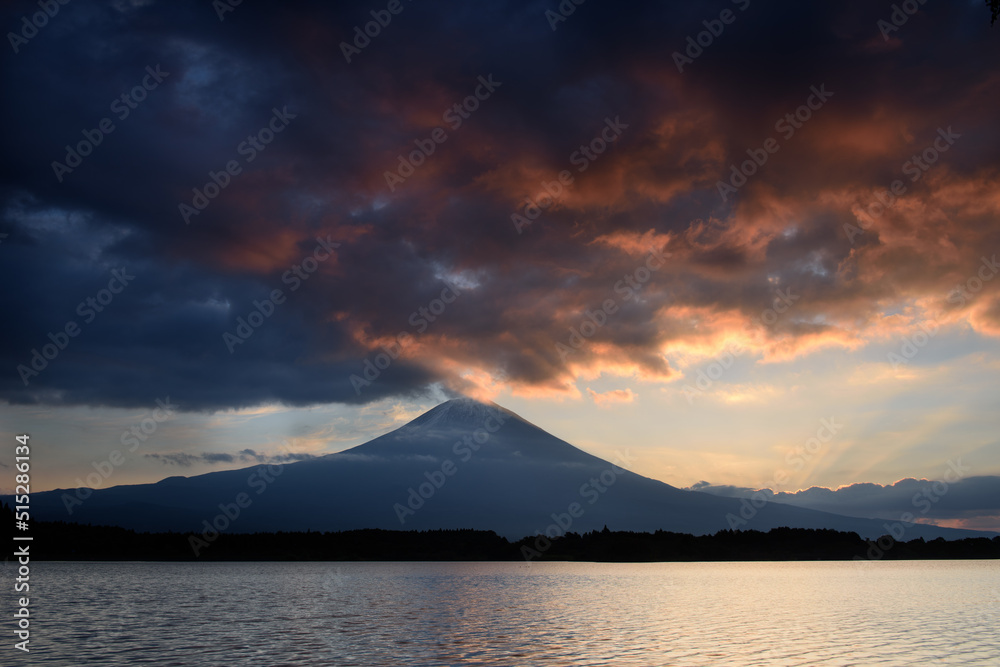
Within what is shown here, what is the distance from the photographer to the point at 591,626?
164 feet

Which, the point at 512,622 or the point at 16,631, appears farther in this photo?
the point at 512,622

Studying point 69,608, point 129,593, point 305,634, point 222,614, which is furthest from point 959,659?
point 129,593

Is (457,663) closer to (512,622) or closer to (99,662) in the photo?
(99,662)

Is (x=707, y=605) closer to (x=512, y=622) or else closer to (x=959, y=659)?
(x=512, y=622)

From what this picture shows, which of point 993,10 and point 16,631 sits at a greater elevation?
point 993,10

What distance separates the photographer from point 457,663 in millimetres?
33531

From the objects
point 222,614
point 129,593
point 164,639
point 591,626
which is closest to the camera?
point 164,639

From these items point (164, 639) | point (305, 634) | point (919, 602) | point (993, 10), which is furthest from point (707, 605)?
point (993, 10)

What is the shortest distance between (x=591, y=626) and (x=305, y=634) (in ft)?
61.2

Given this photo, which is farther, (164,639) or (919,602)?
(919,602)

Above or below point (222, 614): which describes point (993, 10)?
above

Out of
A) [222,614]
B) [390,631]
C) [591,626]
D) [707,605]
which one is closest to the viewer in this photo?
[390,631]

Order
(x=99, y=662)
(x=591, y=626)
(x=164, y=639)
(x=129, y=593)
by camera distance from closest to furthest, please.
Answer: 1. (x=99, y=662)
2. (x=164, y=639)
3. (x=591, y=626)
4. (x=129, y=593)

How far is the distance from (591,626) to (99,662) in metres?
29.7
